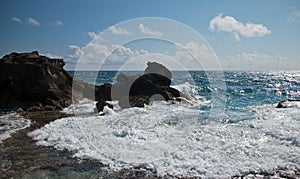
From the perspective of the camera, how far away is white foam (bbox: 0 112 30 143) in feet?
28.2

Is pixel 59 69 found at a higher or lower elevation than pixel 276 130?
higher

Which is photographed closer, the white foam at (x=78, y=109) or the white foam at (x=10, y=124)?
the white foam at (x=10, y=124)

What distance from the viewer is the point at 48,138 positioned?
8.02 m

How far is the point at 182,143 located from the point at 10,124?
7.61 metres

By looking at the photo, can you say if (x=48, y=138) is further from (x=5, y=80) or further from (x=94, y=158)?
(x=5, y=80)

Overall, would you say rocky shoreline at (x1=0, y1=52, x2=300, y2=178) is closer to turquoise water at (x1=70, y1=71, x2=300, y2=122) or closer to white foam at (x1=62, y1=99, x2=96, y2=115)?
white foam at (x1=62, y1=99, x2=96, y2=115)

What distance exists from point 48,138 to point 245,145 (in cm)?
644

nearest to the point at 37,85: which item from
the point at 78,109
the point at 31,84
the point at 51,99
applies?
the point at 31,84

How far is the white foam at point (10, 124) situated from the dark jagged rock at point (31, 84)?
302 cm

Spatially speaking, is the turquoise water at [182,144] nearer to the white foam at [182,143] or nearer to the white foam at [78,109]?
A: the white foam at [182,143]

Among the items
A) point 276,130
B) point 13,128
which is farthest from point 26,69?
point 276,130

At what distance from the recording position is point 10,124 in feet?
33.4

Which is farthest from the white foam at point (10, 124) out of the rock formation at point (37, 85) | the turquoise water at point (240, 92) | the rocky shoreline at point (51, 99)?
the turquoise water at point (240, 92)

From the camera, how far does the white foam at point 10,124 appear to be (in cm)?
858
